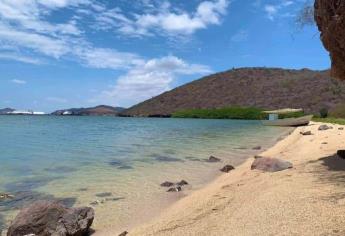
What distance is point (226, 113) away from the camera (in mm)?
122438

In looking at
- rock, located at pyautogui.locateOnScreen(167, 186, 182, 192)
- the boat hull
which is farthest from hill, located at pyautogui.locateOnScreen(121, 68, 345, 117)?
rock, located at pyautogui.locateOnScreen(167, 186, 182, 192)

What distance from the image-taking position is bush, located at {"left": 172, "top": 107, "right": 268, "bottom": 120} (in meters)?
113

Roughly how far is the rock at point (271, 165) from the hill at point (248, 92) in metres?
90.3

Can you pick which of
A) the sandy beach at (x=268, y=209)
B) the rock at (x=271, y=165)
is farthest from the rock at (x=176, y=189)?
the rock at (x=271, y=165)

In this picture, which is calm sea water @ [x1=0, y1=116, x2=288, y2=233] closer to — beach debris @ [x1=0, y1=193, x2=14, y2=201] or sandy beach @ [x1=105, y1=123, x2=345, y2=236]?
beach debris @ [x1=0, y1=193, x2=14, y2=201]

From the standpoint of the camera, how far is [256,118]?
11000 cm

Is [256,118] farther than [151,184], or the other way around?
[256,118]

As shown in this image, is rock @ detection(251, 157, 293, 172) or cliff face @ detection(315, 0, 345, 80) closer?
cliff face @ detection(315, 0, 345, 80)

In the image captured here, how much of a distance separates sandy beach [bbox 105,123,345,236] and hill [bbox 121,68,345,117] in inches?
3694

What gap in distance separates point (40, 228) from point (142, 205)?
348cm

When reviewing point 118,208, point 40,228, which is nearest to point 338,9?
point 118,208

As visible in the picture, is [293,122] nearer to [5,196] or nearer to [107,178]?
[107,178]

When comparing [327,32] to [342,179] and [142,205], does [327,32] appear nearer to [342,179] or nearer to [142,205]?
[342,179]

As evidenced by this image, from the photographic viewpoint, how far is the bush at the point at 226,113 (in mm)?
112556
